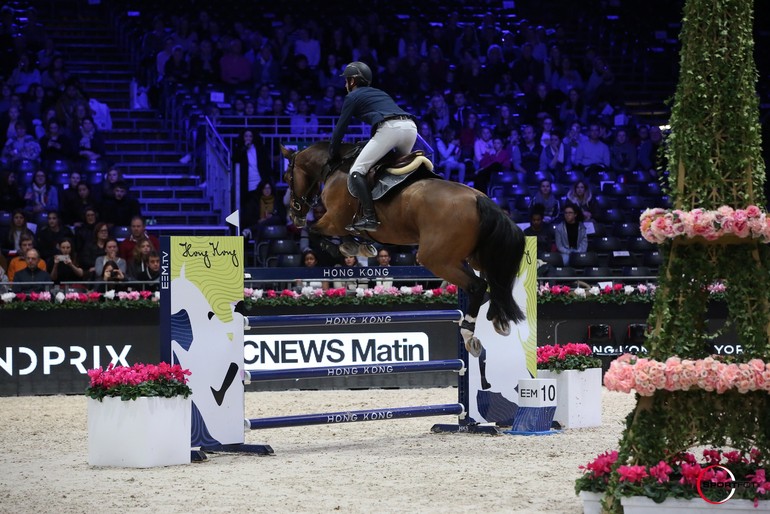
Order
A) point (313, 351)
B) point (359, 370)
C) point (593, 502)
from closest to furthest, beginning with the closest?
point (593, 502), point (359, 370), point (313, 351)

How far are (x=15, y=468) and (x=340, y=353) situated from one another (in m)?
4.89

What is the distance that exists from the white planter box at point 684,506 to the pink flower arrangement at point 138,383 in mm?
3478

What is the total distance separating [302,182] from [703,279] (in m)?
4.06

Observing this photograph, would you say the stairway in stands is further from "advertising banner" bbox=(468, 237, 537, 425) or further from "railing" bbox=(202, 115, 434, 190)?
"advertising banner" bbox=(468, 237, 537, 425)

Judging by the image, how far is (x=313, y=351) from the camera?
11.4 metres

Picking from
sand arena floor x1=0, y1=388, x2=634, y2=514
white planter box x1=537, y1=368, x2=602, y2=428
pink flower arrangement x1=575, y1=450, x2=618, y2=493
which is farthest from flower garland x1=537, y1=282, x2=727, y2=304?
pink flower arrangement x1=575, y1=450, x2=618, y2=493

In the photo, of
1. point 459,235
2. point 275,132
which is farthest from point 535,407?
point 275,132

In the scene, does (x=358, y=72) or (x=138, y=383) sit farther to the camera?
(x=358, y=72)

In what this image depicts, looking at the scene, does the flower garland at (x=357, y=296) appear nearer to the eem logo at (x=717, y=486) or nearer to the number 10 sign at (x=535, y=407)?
the number 10 sign at (x=535, y=407)

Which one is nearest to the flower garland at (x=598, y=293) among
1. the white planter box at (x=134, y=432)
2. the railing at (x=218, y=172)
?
the railing at (x=218, y=172)

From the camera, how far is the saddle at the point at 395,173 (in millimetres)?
7559

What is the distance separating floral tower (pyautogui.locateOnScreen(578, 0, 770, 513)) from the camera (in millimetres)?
4539

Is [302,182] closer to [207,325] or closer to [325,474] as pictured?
[207,325]

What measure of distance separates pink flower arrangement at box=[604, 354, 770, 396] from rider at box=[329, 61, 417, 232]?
323 cm
